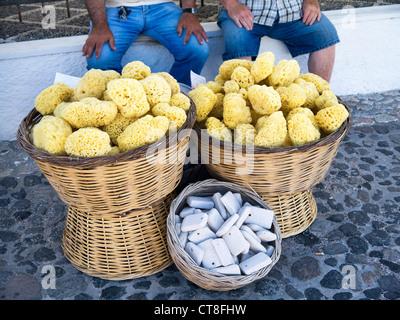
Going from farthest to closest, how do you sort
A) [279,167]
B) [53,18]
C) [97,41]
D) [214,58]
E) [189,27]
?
[53,18], [214,58], [189,27], [97,41], [279,167]

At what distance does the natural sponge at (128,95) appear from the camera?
Answer: 1434 mm

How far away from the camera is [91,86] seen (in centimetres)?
155

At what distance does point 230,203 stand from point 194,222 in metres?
0.19

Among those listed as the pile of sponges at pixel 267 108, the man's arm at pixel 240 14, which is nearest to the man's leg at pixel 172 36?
the man's arm at pixel 240 14

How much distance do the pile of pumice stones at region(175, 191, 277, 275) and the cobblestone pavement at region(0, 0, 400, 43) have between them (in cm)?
200

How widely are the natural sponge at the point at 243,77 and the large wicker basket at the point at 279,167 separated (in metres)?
0.32

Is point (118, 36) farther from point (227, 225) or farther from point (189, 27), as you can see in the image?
point (227, 225)

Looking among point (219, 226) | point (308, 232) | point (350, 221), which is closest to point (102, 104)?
point (219, 226)

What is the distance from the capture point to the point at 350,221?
195 cm

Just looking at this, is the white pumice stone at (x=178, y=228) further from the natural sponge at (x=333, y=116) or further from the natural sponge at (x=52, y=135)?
the natural sponge at (x=333, y=116)

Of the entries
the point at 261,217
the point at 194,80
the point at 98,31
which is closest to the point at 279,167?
the point at 261,217

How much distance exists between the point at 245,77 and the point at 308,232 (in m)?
0.81

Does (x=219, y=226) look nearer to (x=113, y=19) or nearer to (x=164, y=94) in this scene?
(x=164, y=94)

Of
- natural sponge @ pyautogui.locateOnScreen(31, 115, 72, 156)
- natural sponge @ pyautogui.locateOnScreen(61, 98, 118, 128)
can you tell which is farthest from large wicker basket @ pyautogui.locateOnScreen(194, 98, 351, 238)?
natural sponge @ pyautogui.locateOnScreen(31, 115, 72, 156)
